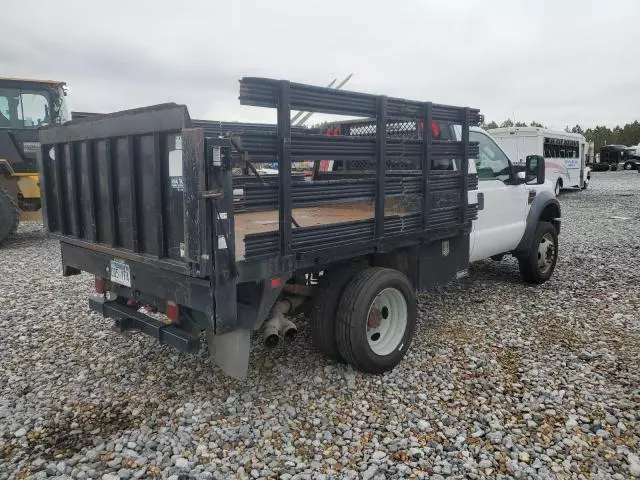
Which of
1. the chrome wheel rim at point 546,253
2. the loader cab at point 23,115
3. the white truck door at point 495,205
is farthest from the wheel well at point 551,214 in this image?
the loader cab at point 23,115

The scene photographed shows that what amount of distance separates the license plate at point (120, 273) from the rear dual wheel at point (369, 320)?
4.49 feet

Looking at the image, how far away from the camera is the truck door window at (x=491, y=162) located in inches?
231

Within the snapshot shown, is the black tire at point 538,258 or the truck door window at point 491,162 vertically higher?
the truck door window at point 491,162

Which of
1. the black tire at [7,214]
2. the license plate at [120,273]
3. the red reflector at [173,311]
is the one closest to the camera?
the red reflector at [173,311]

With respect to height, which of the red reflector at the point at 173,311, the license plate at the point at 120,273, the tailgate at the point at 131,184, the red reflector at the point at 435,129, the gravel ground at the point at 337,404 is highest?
the red reflector at the point at 435,129

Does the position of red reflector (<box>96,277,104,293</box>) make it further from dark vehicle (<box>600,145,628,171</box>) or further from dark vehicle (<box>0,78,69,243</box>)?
dark vehicle (<box>600,145,628,171</box>)

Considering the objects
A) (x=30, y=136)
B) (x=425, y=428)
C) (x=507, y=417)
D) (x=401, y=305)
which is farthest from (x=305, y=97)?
(x=30, y=136)

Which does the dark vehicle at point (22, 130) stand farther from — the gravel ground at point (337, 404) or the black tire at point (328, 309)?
the black tire at point (328, 309)

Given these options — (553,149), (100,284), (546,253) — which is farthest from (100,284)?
(553,149)

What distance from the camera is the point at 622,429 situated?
10.7 ft

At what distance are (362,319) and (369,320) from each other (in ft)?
0.96

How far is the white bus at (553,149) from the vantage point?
62.8 ft

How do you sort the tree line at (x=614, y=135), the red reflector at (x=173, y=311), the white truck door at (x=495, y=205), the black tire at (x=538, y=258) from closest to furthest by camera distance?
the red reflector at (x=173, y=311) → the white truck door at (x=495, y=205) → the black tire at (x=538, y=258) → the tree line at (x=614, y=135)

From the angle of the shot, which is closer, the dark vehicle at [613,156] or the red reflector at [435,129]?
the red reflector at [435,129]
